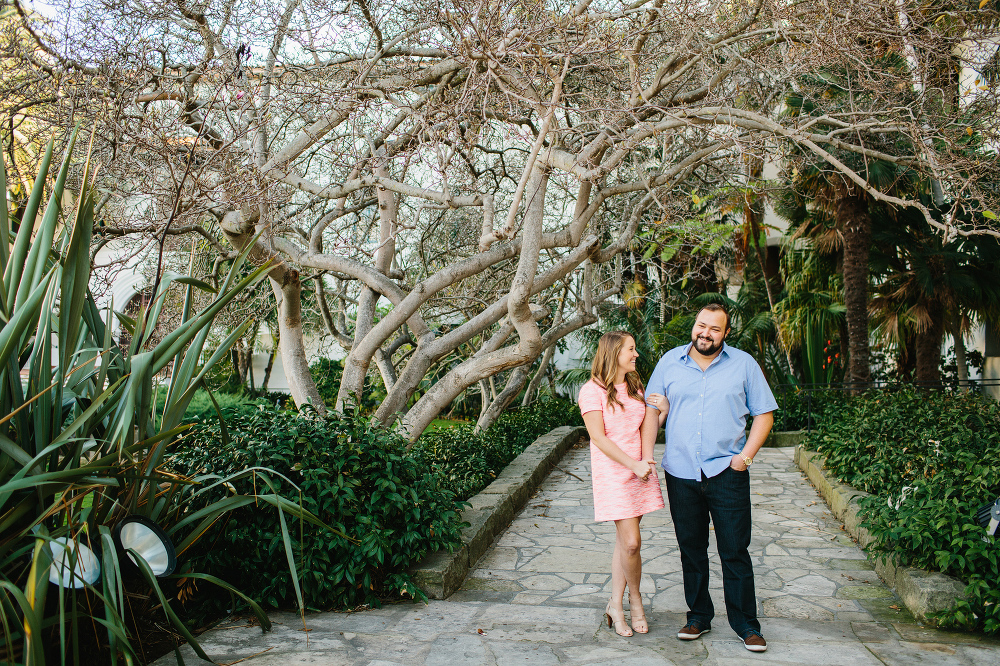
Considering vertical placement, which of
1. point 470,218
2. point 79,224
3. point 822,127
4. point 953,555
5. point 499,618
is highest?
point 822,127

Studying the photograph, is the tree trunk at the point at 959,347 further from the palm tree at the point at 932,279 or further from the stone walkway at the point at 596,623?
the stone walkway at the point at 596,623

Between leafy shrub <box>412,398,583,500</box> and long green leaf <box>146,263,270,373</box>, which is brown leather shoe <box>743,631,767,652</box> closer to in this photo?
leafy shrub <box>412,398,583,500</box>

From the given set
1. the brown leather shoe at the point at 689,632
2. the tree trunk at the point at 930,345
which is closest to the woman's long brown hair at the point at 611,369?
the brown leather shoe at the point at 689,632

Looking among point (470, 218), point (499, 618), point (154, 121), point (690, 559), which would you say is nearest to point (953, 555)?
point (690, 559)

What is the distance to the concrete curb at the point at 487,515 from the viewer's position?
15.8 feet

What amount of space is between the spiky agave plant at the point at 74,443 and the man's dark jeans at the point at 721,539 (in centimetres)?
201

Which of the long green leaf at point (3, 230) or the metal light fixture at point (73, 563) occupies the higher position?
the long green leaf at point (3, 230)

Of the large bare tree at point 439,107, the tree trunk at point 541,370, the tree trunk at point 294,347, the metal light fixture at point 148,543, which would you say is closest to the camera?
the metal light fixture at point 148,543

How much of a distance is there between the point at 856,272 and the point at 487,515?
884 centimetres

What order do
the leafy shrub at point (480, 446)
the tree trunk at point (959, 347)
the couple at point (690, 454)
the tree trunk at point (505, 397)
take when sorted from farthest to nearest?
the tree trunk at point (959, 347) → the tree trunk at point (505, 397) → the leafy shrub at point (480, 446) → the couple at point (690, 454)

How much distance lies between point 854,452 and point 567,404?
8.48 metres

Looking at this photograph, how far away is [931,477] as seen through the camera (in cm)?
583

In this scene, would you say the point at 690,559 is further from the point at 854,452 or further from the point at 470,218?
the point at 470,218

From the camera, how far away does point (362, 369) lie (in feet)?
24.5
